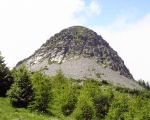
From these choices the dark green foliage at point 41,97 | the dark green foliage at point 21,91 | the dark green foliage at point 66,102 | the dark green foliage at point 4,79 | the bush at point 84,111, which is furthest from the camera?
the bush at point 84,111

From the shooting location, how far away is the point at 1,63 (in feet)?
165

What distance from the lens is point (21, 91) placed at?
43719 millimetres

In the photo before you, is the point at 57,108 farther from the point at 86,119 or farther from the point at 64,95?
the point at 86,119

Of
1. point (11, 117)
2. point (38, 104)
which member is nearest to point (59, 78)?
point (38, 104)

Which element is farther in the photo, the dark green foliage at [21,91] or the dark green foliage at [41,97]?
the dark green foliage at [41,97]

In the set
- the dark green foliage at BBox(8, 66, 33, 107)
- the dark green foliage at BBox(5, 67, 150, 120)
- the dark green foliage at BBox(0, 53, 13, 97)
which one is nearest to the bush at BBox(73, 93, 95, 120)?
the dark green foliage at BBox(5, 67, 150, 120)

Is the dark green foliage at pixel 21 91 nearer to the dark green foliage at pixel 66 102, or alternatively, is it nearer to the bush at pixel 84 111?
the dark green foliage at pixel 66 102

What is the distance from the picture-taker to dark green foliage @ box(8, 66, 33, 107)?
4291 centimetres

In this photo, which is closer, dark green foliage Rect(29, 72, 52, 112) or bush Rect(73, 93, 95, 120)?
dark green foliage Rect(29, 72, 52, 112)

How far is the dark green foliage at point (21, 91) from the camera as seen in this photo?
42906 millimetres

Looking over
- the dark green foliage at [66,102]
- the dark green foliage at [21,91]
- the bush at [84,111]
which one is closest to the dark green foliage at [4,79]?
the dark green foliage at [66,102]

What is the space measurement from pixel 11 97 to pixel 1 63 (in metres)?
9.77

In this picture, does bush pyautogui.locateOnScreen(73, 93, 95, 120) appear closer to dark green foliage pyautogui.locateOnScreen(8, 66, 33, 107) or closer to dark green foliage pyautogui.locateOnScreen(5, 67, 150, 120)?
dark green foliage pyautogui.locateOnScreen(5, 67, 150, 120)

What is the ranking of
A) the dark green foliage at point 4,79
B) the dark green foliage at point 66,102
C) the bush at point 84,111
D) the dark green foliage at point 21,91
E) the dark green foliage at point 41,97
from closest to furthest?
the dark green foliage at point 21,91 → the dark green foliage at point 66,102 → the dark green foliage at point 41,97 → the dark green foliage at point 4,79 → the bush at point 84,111
